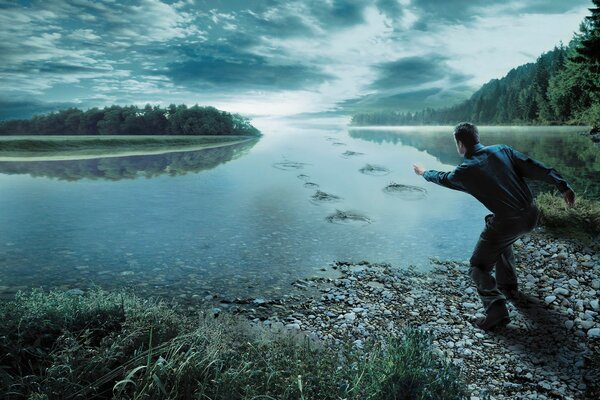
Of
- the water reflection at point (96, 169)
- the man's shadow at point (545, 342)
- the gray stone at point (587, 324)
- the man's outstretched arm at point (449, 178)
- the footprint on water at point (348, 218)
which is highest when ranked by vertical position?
the man's outstretched arm at point (449, 178)

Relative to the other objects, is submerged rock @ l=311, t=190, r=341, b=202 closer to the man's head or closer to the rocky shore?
the rocky shore

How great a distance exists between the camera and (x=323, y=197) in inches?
631

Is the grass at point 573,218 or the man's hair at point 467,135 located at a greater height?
the man's hair at point 467,135

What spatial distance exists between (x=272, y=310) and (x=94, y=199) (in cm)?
1152

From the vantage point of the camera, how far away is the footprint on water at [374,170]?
81.3 feet

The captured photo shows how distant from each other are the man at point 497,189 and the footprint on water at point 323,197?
9.56 meters

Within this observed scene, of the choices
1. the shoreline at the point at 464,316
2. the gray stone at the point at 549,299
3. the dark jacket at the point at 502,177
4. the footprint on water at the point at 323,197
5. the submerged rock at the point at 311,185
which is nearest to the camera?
the shoreline at the point at 464,316

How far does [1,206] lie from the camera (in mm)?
13125

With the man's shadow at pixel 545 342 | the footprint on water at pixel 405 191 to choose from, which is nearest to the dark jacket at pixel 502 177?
the man's shadow at pixel 545 342

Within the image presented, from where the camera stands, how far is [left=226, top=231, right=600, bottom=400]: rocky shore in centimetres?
442

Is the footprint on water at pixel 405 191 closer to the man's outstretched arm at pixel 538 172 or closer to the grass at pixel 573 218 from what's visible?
the grass at pixel 573 218

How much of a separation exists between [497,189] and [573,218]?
6.17m

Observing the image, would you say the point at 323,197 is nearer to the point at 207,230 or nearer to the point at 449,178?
the point at 207,230

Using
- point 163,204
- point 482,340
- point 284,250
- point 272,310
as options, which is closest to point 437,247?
point 284,250
